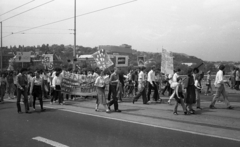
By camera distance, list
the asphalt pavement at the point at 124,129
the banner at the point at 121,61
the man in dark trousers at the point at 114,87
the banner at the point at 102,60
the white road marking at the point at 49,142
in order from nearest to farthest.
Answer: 1. the white road marking at the point at 49,142
2. the asphalt pavement at the point at 124,129
3. the man in dark trousers at the point at 114,87
4. the banner at the point at 102,60
5. the banner at the point at 121,61

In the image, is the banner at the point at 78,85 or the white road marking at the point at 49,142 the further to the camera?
the banner at the point at 78,85

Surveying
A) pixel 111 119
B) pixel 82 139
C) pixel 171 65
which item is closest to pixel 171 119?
pixel 111 119

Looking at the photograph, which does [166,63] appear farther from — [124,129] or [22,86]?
[22,86]

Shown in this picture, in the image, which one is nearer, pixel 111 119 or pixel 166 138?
pixel 166 138

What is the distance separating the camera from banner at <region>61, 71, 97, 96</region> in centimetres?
1362

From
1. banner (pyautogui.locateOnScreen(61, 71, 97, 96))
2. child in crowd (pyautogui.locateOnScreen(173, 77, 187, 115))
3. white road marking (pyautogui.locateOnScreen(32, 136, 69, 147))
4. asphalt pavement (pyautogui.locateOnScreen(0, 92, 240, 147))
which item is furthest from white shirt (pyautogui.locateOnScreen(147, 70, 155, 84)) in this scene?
white road marking (pyautogui.locateOnScreen(32, 136, 69, 147))

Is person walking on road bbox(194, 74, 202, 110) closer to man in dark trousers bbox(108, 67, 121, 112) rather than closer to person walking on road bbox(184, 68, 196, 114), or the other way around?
person walking on road bbox(184, 68, 196, 114)

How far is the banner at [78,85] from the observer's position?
13.6 metres

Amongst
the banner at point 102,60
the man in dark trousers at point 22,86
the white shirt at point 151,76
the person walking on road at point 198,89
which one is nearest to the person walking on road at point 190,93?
the person walking on road at point 198,89

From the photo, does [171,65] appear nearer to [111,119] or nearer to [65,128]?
[111,119]

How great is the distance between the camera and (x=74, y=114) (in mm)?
9188

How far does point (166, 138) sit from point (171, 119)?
2302mm

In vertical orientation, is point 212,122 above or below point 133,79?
below

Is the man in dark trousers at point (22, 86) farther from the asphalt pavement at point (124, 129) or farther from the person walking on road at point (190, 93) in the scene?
the person walking on road at point (190, 93)
